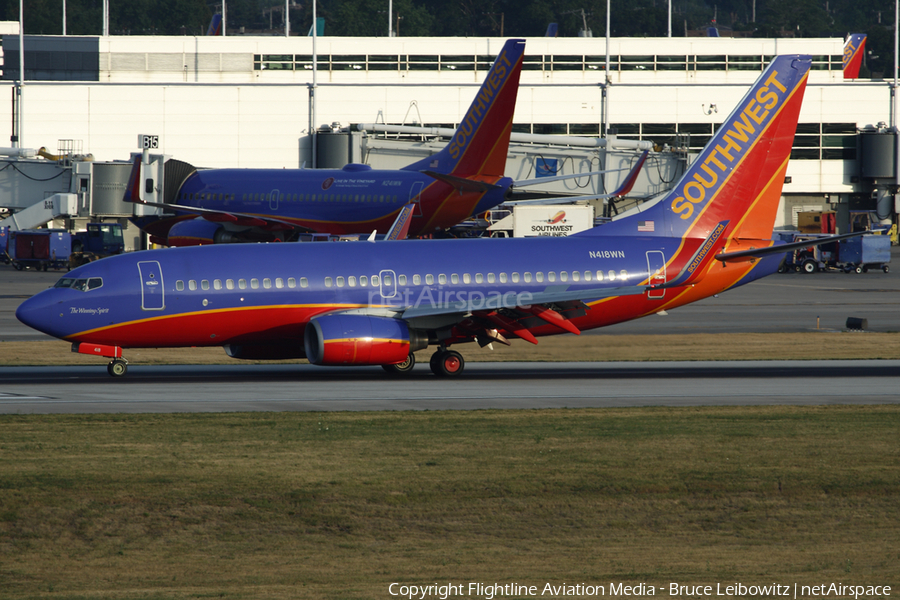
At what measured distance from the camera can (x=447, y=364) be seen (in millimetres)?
33531

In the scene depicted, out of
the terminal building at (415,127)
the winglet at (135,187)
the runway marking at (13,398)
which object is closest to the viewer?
the runway marking at (13,398)

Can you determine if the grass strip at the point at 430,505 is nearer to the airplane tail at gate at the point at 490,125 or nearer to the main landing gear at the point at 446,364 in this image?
the main landing gear at the point at 446,364

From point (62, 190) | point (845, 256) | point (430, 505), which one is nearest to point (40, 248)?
point (62, 190)

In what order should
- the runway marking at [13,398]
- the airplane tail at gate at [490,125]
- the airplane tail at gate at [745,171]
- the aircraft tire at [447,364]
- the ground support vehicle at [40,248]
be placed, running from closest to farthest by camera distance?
the runway marking at [13,398] → the aircraft tire at [447,364] → the airplane tail at gate at [745,171] → the airplane tail at gate at [490,125] → the ground support vehicle at [40,248]

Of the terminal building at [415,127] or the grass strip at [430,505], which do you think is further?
the terminal building at [415,127]

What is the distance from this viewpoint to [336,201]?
6700cm

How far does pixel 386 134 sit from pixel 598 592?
294ft

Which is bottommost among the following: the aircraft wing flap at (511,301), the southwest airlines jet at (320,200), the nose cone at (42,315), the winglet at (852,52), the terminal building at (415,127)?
the nose cone at (42,315)

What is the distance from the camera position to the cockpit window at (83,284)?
32312mm

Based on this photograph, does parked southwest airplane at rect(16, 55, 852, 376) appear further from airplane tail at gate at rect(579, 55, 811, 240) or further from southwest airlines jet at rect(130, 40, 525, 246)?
southwest airlines jet at rect(130, 40, 525, 246)

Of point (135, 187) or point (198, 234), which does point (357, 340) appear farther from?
point (135, 187)

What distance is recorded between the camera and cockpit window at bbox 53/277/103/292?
3231 cm

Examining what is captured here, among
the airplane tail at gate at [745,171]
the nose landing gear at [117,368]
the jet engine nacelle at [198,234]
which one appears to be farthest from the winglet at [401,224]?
the jet engine nacelle at [198,234]

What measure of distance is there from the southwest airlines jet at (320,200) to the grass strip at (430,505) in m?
38.9
